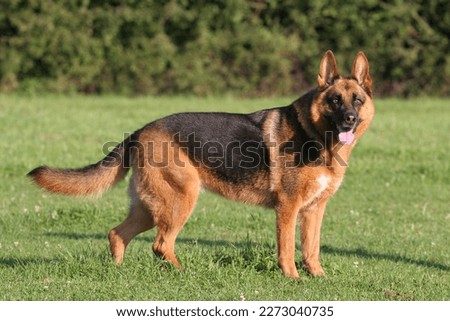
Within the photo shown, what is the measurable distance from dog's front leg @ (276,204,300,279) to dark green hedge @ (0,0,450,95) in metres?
15.8

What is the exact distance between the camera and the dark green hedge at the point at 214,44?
22359mm

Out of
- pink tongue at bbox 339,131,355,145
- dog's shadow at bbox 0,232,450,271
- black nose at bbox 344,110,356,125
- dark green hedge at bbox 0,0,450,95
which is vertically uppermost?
black nose at bbox 344,110,356,125

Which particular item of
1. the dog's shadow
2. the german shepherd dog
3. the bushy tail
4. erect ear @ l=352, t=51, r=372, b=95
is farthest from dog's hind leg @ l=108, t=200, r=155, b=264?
erect ear @ l=352, t=51, r=372, b=95

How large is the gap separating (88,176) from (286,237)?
166 centimetres

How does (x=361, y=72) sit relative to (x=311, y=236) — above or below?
above

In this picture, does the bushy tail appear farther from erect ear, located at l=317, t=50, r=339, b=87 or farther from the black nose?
the black nose

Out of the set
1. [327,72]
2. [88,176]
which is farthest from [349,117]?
[88,176]

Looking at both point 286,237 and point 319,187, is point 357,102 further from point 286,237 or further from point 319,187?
point 286,237

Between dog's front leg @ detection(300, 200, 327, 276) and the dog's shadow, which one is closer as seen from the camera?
dog's front leg @ detection(300, 200, 327, 276)

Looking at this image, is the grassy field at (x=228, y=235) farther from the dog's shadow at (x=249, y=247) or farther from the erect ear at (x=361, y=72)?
the erect ear at (x=361, y=72)

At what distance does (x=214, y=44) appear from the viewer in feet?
75.6

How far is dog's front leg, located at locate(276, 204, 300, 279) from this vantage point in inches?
279

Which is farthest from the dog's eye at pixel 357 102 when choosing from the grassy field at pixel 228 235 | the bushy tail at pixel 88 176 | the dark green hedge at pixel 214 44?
the dark green hedge at pixel 214 44

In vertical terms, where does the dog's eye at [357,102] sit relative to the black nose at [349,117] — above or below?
above
